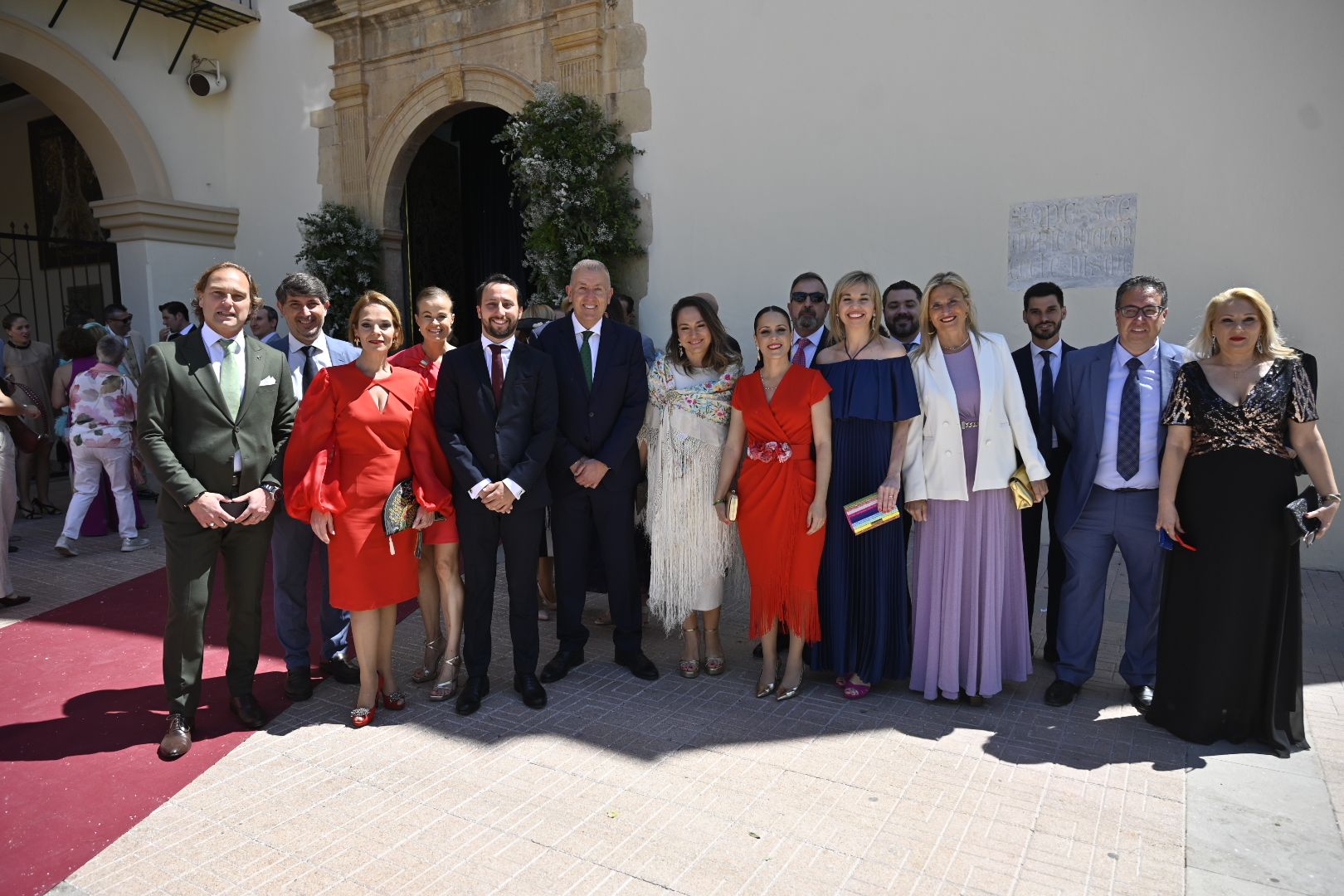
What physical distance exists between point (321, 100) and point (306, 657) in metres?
8.13

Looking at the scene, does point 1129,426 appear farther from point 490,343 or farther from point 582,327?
point 490,343

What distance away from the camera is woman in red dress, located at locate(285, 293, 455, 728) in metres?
3.61

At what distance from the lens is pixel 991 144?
6.43 m

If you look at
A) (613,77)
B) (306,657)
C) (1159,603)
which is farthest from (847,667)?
(613,77)

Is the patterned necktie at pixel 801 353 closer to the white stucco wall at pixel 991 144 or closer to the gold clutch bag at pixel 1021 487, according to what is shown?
the gold clutch bag at pixel 1021 487

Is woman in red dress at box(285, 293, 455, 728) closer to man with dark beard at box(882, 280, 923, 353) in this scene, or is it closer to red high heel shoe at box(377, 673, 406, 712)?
red high heel shoe at box(377, 673, 406, 712)

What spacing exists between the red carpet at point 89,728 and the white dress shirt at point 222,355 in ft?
3.99

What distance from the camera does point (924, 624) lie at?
3.88 m

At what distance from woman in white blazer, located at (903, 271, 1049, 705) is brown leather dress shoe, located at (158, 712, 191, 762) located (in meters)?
3.19

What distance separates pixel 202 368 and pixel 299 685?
5.15 feet

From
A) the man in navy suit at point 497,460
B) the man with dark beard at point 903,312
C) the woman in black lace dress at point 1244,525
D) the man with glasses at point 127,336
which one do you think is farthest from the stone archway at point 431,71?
the woman in black lace dress at point 1244,525

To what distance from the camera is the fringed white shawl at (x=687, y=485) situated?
4.11 meters

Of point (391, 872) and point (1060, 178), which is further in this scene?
point (1060, 178)

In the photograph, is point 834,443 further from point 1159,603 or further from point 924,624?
point 1159,603
